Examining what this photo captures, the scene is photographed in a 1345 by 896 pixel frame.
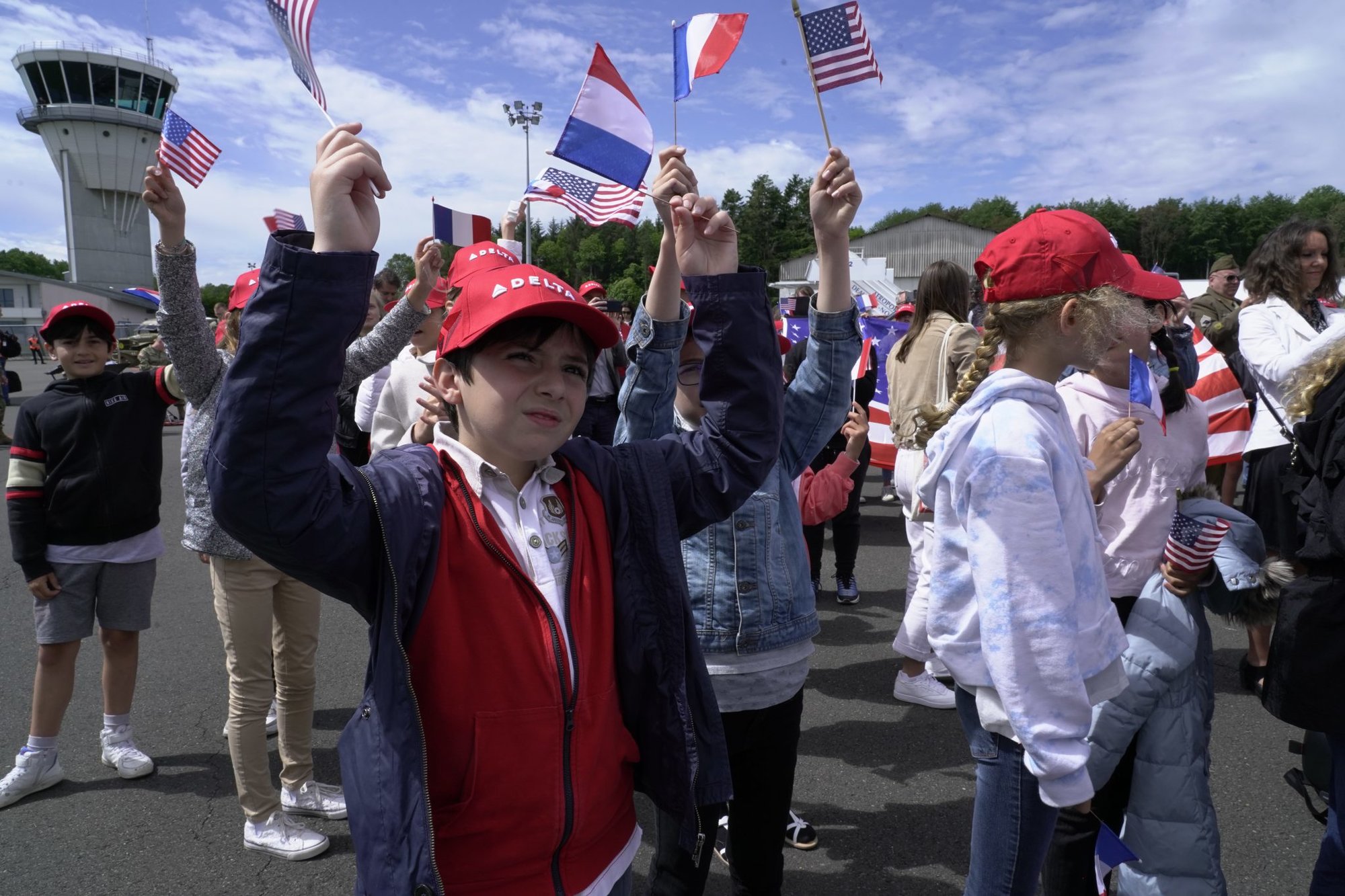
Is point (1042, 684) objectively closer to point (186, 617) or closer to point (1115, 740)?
point (1115, 740)

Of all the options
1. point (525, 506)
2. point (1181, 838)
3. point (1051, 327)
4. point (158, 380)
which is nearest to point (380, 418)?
point (158, 380)

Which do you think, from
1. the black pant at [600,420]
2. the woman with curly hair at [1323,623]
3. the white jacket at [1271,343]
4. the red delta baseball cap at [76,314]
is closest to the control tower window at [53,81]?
the red delta baseball cap at [76,314]

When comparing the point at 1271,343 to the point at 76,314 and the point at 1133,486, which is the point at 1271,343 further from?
the point at 76,314

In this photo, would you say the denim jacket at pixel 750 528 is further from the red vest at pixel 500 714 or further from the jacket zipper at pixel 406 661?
the jacket zipper at pixel 406 661

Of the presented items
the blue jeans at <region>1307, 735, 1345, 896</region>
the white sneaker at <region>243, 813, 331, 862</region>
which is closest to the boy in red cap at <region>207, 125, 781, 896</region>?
the blue jeans at <region>1307, 735, 1345, 896</region>

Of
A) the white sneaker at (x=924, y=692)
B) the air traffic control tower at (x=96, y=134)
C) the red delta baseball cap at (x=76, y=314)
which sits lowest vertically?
the white sneaker at (x=924, y=692)

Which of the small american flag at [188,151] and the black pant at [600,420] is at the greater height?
the small american flag at [188,151]

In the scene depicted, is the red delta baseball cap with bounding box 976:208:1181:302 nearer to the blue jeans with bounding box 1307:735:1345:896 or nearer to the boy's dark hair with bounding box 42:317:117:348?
the blue jeans with bounding box 1307:735:1345:896

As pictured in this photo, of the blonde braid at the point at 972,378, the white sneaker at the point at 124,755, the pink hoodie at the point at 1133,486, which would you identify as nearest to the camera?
the blonde braid at the point at 972,378

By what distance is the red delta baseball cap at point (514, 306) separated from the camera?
1399mm

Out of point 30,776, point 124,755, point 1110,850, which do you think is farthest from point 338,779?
point 1110,850

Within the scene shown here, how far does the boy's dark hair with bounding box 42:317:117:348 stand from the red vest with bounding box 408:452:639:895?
3.11m

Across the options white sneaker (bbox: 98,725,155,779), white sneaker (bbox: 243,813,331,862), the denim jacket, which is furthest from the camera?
white sneaker (bbox: 98,725,155,779)

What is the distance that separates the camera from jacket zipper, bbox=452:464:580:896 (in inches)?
55.5
